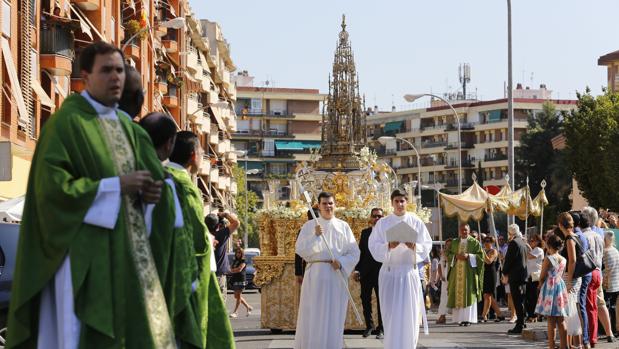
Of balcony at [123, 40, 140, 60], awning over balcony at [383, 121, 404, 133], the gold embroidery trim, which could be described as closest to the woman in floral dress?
the gold embroidery trim

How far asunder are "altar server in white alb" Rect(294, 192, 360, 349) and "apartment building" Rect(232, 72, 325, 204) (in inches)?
5621

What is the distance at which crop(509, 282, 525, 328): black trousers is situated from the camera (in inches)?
949

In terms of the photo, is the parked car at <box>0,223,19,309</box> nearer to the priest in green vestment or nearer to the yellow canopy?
the priest in green vestment

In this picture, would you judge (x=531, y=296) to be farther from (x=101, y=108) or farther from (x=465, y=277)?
(x=101, y=108)

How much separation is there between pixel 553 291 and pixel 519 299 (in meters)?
6.50

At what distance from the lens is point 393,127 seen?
177 m

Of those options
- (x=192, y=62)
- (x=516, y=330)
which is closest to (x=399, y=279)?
(x=516, y=330)

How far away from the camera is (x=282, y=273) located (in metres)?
23.2

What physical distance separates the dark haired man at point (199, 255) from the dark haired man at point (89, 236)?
39.8 inches

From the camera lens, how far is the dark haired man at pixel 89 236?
7.27 m

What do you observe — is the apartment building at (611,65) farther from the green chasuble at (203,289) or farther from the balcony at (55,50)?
the green chasuble at (203,289)

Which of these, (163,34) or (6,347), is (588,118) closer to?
(163,34)

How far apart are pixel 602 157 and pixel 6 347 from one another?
Answer: 5601cm

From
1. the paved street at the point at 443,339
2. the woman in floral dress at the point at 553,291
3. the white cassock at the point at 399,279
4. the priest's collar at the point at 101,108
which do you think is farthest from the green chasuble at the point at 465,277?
the priest's collar at the point at 101,108
